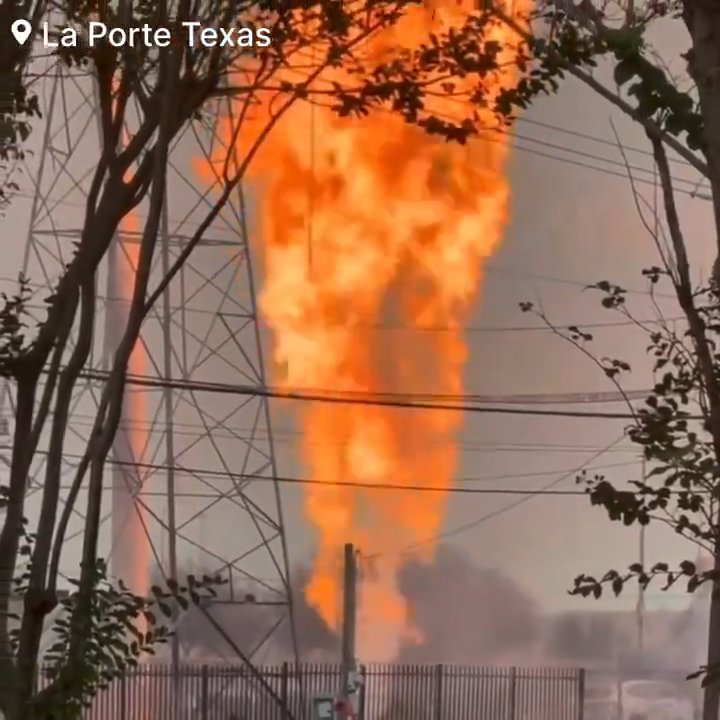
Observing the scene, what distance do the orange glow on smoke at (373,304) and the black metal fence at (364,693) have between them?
2.26ft

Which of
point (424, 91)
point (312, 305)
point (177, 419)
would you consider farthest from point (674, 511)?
point (312, 305)

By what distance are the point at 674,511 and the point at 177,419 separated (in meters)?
8.68

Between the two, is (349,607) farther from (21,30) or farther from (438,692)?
(21,30)

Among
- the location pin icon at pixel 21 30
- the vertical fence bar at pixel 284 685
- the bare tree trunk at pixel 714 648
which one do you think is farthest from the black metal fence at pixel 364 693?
the location pin icon at pixel 21 30

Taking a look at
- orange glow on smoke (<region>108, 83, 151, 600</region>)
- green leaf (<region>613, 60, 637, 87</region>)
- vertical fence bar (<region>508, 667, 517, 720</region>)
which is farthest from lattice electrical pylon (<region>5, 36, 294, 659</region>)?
green leaf (<region>613, 60, 637, 87</region>)

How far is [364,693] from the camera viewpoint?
41.5ft

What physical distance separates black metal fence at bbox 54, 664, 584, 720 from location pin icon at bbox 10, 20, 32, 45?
8437mm

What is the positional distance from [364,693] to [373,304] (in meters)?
A: 3.88

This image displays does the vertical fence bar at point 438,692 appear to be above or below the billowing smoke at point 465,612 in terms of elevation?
below

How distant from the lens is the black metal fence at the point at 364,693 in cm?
1180

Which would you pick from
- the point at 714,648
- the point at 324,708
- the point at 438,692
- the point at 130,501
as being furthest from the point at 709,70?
the point at 438,692

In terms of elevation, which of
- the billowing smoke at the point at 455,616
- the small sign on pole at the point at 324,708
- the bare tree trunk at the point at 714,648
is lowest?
the small sign on pole at the point at 324,708

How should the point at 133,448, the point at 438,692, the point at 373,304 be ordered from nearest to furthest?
the point at 133,448 < the point at 438,692 < the point at 373,304

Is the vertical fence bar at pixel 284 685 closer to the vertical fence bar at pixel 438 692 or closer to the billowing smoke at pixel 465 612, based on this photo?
the vertical fence bar at pixel 438 692
